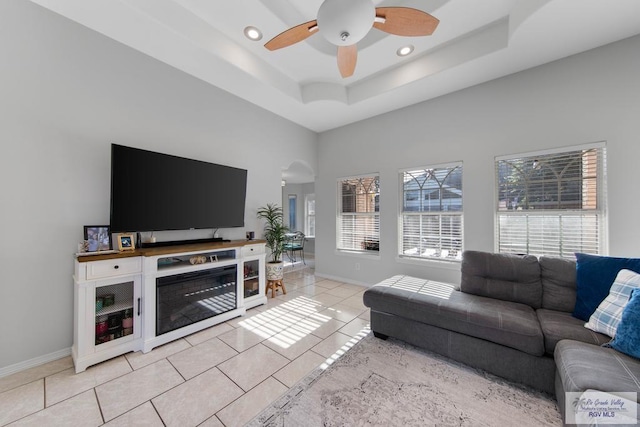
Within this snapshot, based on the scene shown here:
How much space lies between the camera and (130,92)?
2.62 m

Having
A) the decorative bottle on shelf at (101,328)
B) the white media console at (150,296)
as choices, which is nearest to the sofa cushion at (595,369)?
the white media console at (150,296)

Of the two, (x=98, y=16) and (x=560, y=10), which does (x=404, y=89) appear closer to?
(x=560, y=10)

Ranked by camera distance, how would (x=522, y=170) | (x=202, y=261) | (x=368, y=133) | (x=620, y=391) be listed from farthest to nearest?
(x=368, y=133), (x=522, y=170), (x=202, y=261), (x=620, y=391)

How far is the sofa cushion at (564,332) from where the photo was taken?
1.66 metres

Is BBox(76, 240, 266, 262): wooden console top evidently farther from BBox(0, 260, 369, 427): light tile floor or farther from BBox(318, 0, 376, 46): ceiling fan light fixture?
BBox(318, 0, 376, 46): ceiling fan light fixture

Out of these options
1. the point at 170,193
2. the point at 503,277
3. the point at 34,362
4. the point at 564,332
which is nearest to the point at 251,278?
the point at 170,193

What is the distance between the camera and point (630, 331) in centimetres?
146

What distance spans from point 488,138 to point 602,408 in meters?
2.98

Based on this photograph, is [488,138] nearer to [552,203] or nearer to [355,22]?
[552,203]

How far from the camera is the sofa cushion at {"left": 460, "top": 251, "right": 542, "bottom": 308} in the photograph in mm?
2281

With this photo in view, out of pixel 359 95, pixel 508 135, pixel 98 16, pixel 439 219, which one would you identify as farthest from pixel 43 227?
pixel 508 135

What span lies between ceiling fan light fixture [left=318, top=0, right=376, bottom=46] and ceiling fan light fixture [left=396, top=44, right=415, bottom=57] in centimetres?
147

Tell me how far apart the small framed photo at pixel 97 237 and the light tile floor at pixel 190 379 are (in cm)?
105

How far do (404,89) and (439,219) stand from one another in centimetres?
200
